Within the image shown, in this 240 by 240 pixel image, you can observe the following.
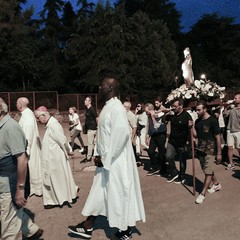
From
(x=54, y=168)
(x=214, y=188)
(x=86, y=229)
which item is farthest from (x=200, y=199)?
(x=54, y=168)

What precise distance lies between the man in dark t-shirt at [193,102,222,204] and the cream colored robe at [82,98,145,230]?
2.36 metres

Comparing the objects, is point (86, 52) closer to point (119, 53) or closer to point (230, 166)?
point (119, 53)

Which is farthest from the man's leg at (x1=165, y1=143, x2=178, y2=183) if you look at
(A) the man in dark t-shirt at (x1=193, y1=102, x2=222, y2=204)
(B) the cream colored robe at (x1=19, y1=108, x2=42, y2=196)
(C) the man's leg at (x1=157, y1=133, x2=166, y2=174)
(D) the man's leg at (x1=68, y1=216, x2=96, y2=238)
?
(D) the man's leg at (x1=68, y1=216, x2=96, y2=238)

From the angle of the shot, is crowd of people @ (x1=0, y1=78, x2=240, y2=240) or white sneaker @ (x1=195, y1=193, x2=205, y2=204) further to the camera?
white sneaker @ (x1=195, y1=193, x2=205, y2=204)

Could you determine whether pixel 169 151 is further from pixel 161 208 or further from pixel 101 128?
pixel 101 128

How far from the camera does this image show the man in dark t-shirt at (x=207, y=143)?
676 cm

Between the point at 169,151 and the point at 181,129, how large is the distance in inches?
23.8

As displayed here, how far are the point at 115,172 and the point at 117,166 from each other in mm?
83

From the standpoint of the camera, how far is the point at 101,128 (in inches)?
190

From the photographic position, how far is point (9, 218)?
4098 millimetres

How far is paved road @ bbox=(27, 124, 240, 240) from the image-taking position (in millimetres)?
5270

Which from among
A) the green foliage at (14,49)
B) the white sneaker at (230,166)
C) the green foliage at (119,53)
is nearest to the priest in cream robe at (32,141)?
the white sneaker at (230,166)

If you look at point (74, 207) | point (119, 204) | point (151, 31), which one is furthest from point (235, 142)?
point (151, 31)

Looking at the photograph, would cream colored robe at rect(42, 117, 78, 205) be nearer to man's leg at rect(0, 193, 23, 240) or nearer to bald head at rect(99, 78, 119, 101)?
bald head at rect(99, 78, 119, 101)
